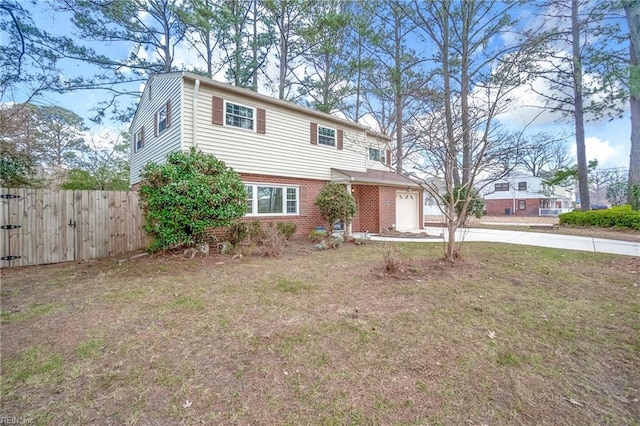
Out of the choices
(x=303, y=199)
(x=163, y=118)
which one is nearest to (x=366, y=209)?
(x=303, y=199)

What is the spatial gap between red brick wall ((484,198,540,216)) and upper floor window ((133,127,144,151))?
38.9 metres

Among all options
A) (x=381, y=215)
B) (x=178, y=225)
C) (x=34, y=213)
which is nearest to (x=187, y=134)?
(x=178, y=225)

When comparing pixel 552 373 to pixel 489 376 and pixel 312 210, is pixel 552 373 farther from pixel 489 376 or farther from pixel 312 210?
pixel 312 210

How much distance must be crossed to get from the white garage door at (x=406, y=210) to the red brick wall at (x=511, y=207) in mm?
26983

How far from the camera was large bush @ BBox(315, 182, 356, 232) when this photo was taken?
1049 cm

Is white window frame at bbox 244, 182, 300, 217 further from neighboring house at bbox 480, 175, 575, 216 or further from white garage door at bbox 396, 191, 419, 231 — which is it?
neighboring house at bbox 480, 175, 575, 216

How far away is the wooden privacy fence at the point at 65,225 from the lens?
645 centimetres

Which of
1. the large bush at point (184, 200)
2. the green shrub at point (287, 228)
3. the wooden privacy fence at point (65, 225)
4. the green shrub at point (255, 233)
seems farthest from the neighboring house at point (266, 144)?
the wooden privacy fence at point (65, 225)

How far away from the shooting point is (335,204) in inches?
412

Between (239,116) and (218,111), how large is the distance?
80 centimetres

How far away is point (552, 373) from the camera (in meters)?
2.46

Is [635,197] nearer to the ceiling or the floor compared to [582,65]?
nearer to the floor

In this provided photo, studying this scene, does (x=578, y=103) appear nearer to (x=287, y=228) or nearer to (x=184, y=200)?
(x=287, y=228)

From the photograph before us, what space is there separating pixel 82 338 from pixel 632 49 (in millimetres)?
23792
